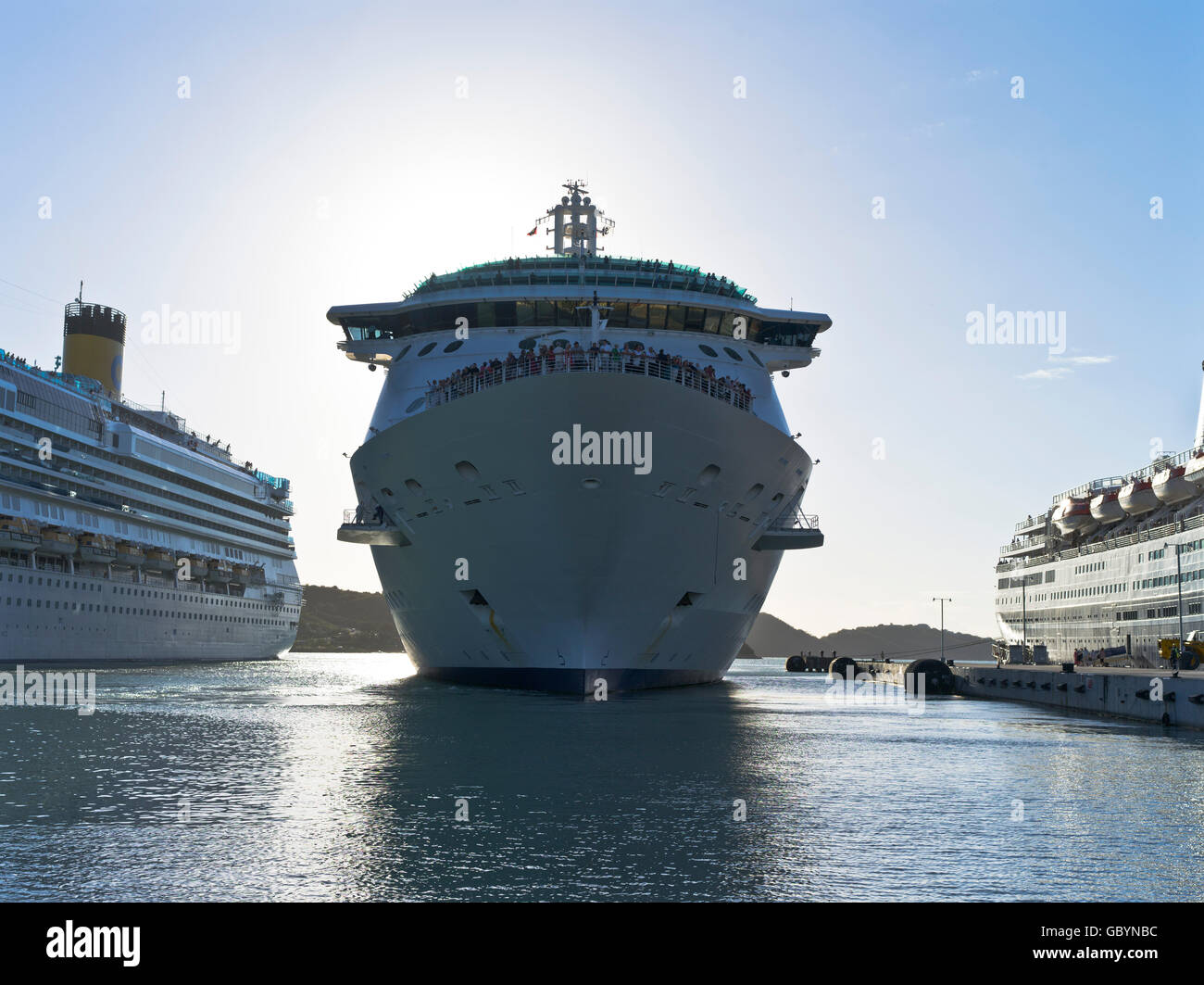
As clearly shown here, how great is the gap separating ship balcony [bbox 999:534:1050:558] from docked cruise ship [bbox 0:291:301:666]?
6492 centimetres

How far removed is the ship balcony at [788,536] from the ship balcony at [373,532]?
479 inches

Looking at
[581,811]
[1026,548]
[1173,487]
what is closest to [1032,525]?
[1026,548]

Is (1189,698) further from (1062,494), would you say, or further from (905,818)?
(1062,494)

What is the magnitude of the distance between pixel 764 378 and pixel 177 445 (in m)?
57.3

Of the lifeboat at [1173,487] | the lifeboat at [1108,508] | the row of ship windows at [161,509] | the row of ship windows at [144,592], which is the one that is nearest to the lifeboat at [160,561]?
the row of ship windows at [144,592]

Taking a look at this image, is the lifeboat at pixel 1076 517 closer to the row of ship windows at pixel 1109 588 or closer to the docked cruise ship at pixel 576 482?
the row of ship windows at pixel 1109 588

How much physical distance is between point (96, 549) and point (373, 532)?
39638mm

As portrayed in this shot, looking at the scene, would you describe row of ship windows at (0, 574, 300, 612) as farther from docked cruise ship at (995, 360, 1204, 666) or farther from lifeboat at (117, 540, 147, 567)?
docked cruise ship at (995, 360, 1204, 666)

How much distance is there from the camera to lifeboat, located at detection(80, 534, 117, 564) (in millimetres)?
69125

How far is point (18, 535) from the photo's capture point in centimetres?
6231

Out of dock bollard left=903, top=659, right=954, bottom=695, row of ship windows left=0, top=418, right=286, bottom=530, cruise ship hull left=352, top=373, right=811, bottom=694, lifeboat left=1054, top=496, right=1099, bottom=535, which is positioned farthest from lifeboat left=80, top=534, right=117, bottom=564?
lifeboat left=1054, top=496, right=1099, bottom=535

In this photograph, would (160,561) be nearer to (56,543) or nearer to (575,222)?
(56,543)

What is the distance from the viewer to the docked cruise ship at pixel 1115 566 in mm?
61156

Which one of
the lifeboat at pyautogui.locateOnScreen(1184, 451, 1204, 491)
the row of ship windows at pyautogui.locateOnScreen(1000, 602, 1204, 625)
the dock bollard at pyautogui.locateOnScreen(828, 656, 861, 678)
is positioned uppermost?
the lifeboat at pyautogui.locateOnScreen(1184, 451, 1204, 491)
